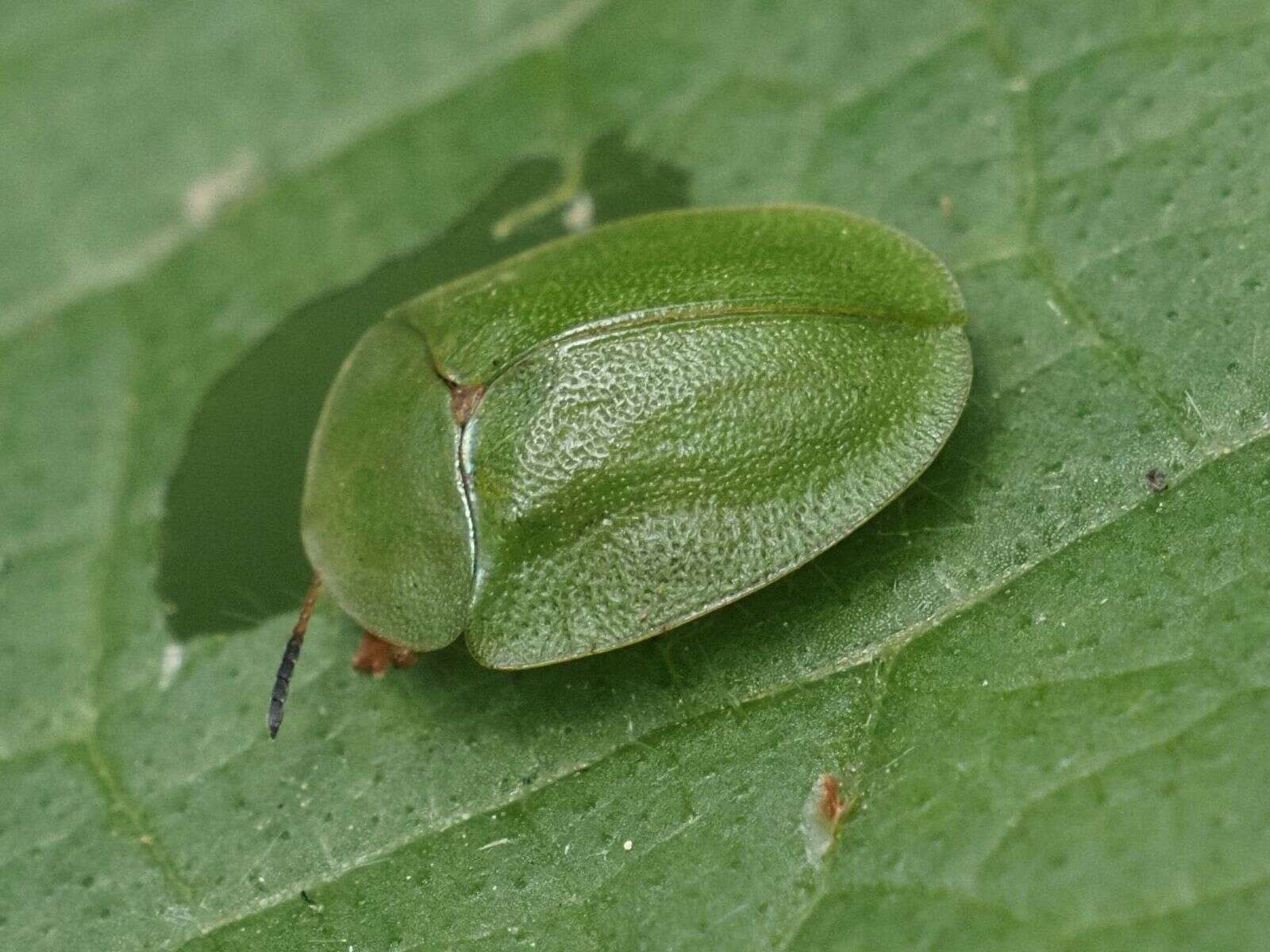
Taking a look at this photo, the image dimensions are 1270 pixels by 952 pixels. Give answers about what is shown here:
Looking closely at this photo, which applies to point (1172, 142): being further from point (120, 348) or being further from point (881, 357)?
point (120, 348)

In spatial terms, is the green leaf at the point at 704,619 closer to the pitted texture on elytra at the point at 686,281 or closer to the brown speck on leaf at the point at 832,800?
the brown speck on leaf at the point at 832,800

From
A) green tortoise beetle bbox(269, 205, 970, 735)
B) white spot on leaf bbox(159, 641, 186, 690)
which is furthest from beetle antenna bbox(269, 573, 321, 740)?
white spot on leaf bbox(159, 641, 186, 690)

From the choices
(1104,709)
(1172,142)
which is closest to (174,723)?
(1104,709)

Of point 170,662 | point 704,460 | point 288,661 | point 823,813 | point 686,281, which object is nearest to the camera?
point 823,813

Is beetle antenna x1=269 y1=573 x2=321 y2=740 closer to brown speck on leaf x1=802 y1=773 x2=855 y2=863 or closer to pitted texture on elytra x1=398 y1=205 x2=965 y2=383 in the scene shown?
pitted texture on elytra x1=398 y1=205 x2=965 y2=383

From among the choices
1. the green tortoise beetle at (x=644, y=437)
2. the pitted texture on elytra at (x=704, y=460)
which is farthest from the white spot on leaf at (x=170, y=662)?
the pitted texture on elytra at (x=704, y=460)

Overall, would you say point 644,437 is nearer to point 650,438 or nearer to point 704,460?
point 650,438

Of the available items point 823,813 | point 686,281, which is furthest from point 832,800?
point 686,281
